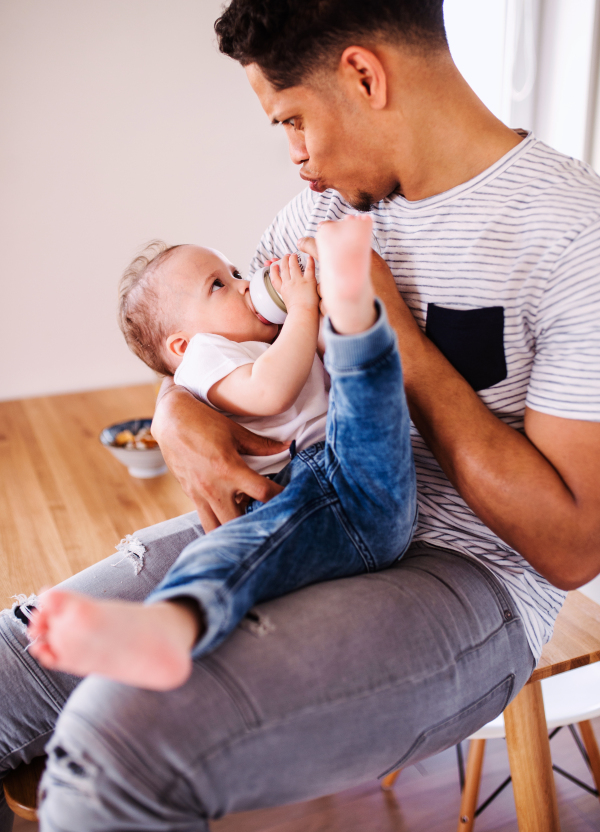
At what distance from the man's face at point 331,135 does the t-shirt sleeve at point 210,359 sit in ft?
1.00

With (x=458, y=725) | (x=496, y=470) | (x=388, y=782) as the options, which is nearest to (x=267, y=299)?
(x=496, y=470)

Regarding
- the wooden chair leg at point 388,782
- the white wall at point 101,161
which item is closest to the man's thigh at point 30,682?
the wooden chair leg at point 388,782

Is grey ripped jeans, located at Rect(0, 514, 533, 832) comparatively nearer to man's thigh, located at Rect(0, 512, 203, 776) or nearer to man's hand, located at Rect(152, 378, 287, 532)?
man's thigh, located at Rect(0, 512, 203, 776)

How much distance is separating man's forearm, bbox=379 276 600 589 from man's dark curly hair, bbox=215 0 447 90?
1.13 ft

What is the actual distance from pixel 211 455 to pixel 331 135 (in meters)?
0.52

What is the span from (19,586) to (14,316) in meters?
1.26

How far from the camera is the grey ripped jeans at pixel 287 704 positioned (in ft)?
2.09

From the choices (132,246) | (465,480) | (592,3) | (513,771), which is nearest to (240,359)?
(465,480)

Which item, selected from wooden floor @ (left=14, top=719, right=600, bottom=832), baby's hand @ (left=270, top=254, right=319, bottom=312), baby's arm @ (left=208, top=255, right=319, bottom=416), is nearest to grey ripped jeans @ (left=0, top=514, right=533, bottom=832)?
baby's arm @ (left=208, top=255, right=319, bottom=416)

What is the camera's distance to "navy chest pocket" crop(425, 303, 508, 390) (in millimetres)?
939

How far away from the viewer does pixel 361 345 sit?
0.71 m

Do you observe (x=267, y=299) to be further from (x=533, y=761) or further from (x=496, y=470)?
(x=533, y=761)

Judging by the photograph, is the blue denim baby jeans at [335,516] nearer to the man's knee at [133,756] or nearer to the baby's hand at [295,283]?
the man's knee at [133,756]

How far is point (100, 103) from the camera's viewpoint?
2.14 metres
